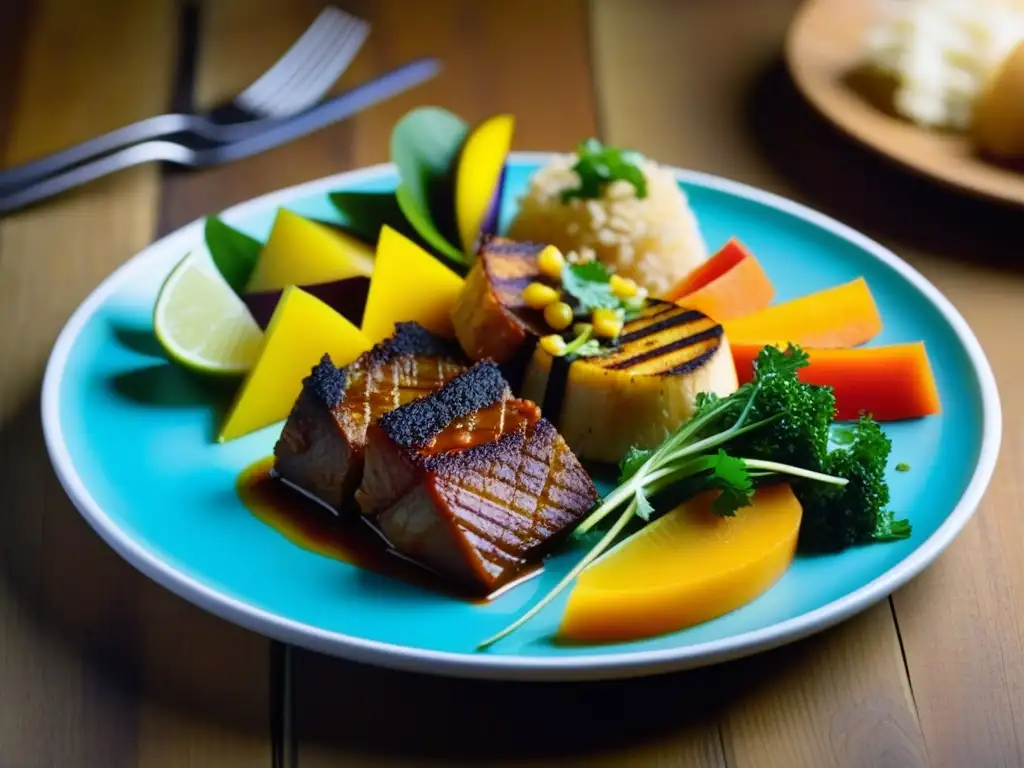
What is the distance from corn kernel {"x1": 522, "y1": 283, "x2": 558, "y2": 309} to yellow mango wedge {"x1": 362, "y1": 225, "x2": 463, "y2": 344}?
0.27 meters

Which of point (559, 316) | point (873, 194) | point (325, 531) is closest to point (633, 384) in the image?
point (559, 316)

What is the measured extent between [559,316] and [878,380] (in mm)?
690

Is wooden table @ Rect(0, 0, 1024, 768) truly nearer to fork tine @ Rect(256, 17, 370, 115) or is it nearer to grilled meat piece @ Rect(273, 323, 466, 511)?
fork tine @ Rect(256, 17, 370, 115)

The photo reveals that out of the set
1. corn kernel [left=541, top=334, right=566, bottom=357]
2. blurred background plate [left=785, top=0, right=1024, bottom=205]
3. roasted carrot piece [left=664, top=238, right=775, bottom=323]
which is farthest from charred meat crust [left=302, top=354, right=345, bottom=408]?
blurred background plate [left=785, top=0, right=1024, bottom=205]

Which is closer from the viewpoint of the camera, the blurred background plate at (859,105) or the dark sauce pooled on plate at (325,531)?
the dark sauce pooled on plate at (325,531)

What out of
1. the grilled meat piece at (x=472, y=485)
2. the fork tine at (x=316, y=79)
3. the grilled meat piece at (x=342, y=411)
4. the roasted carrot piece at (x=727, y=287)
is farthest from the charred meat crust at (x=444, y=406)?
the fork tine at (x=316, y=79)

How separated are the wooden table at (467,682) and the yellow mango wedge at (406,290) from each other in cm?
78

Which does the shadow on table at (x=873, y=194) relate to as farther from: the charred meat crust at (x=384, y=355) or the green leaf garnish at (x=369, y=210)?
the charred meat crust at (x=384, y=355)

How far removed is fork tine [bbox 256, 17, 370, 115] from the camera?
151 inches

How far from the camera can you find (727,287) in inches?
113

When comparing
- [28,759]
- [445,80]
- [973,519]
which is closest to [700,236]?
[973,519]

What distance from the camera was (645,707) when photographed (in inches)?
80.9

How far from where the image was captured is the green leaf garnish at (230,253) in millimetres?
2916

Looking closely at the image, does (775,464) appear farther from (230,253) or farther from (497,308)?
(230,253)
